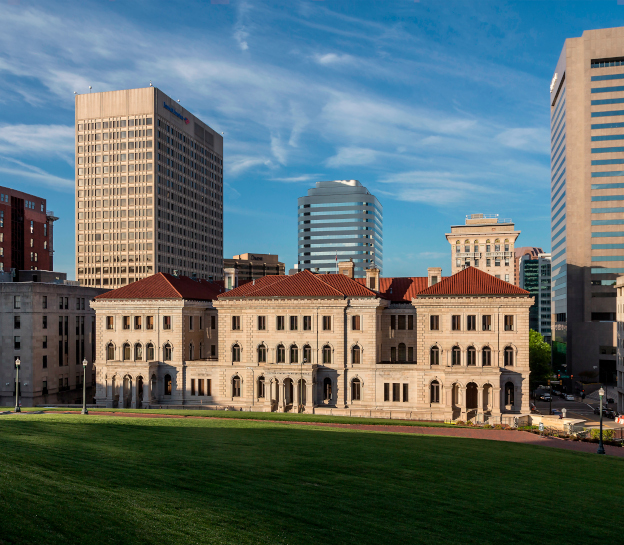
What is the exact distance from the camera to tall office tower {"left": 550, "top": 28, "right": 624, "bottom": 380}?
13362cm

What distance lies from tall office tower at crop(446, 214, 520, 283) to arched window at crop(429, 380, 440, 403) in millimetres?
120586

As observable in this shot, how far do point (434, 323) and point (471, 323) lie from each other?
4.52m

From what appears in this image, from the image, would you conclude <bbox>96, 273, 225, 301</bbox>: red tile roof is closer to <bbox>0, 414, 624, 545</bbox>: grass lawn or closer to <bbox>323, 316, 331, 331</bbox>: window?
<bbox>323, 316, 331, 331</bbox>: window

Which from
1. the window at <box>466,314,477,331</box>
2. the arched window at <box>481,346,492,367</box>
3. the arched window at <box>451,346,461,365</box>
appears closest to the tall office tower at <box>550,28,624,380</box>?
the arched window at <box>481,346,492,367</box>

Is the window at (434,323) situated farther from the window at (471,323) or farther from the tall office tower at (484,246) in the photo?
the tall office tower at (484,246)

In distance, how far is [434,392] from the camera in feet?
228

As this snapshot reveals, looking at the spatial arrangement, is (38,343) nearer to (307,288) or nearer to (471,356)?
(307,288)

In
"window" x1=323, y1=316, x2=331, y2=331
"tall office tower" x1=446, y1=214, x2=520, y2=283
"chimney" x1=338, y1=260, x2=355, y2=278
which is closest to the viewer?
"window" x1=323, y1=316, x2=331, y2=331

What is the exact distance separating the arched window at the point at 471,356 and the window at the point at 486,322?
2962 mm

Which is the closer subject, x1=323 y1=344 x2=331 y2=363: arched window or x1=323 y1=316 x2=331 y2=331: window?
x1=323 y1=316 x2=331 y2=331: window

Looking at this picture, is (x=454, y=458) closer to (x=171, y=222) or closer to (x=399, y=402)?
(x=399, y=402)

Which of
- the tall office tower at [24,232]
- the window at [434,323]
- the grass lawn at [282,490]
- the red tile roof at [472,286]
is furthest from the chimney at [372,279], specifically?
the tall office tower at [24,232]

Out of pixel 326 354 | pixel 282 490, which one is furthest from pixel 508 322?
pixel 282 490

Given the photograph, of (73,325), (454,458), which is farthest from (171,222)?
(454,458)
